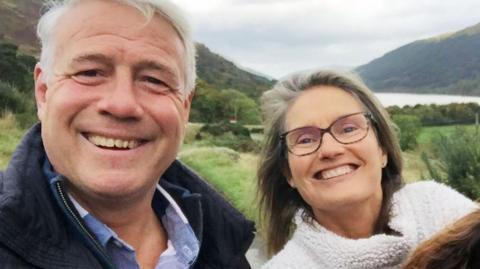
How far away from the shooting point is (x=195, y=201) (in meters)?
2.51

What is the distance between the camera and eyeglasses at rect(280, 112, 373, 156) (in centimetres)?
244

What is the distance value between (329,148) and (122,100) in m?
0.92

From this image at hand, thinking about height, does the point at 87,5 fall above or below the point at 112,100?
above

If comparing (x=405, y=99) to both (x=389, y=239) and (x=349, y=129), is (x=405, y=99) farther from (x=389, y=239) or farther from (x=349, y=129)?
(x=389, y=239)

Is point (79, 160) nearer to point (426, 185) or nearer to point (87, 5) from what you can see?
point (87, 5)

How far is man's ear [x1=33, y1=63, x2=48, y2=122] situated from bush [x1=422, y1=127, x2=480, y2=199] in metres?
5.72

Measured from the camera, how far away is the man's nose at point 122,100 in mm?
1942

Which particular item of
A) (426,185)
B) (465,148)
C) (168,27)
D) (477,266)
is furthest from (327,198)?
(465,148)

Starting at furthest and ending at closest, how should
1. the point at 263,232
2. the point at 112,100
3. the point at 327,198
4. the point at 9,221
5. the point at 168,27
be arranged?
the point at 263,232 → the point at 327,198 → the point at 168,27 → the point at 112,100 → the point at 9,221

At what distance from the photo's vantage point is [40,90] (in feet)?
6.97

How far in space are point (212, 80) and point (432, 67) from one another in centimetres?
2675

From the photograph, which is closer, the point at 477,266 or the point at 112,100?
the point at 477,266

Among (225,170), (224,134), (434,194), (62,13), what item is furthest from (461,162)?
(224,134)

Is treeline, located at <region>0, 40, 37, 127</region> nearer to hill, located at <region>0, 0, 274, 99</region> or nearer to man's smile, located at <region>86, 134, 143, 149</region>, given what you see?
man's smile, located at <region>86, 134, 143, 149</region>
